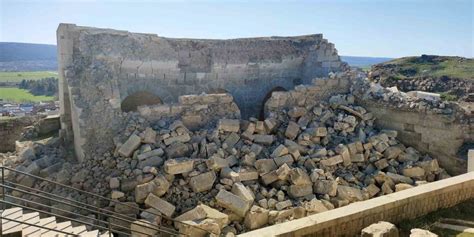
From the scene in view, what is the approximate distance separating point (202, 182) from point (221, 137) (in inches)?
74.3

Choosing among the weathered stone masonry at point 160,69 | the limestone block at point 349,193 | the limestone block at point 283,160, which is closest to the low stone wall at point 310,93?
the weathered stone masonry at point 160,69

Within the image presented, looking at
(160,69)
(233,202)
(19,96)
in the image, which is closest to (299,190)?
(233,202)

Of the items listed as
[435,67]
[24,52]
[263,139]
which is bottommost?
[263,139]

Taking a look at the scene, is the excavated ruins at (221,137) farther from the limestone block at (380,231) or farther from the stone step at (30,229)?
the limestone block at (380,231)

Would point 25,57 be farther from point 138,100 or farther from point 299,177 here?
point 299,177

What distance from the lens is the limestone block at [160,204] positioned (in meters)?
9.13

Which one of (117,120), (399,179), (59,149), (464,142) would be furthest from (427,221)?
(59,149)

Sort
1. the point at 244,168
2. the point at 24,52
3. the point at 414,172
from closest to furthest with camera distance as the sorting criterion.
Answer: the point at 244,168 → the point at 414,172 → the point at 24,52

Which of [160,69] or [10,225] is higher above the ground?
[160,69]

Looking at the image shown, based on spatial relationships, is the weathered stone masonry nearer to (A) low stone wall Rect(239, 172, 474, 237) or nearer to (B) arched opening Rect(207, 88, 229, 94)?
(B) arched opening Rect(207, 88, 229, 94)

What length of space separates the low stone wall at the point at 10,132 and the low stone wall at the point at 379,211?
14.8 meters

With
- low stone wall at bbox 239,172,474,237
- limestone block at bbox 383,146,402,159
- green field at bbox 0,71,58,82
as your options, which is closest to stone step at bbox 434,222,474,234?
low stone wall at bbox 239,172,474,237

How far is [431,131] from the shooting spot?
12648mm

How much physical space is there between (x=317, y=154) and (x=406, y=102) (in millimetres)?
4293
